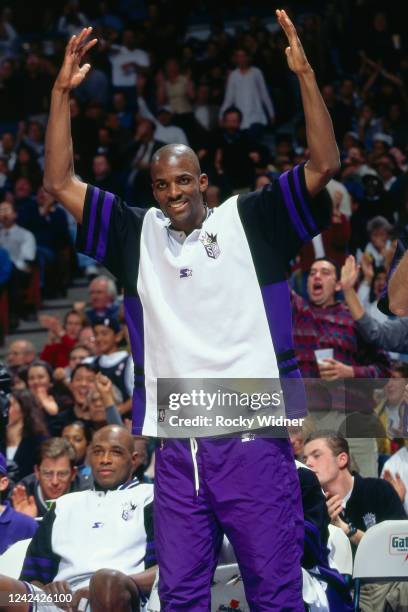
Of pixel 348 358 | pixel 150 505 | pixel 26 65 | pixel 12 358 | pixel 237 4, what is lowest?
pixel 150 505

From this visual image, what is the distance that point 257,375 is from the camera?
13.3ft

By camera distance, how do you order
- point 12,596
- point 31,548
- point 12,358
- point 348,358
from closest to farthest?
point 12,596 → point 31,548 → point 348,358 → point 12,358

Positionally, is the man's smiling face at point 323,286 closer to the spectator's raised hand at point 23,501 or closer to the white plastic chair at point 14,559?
the spectator's raised hand at point 23,501

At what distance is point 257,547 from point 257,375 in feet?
1.72

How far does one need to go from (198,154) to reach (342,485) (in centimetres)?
848

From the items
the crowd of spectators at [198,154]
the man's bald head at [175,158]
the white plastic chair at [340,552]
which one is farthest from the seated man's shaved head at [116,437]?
the man's bald head at [175,158]

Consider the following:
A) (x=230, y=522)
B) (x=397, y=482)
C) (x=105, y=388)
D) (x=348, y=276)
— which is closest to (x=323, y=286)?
(x=348, y=276)

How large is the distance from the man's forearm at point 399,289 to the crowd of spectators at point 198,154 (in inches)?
70.9

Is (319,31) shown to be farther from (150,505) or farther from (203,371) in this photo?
(203,371)

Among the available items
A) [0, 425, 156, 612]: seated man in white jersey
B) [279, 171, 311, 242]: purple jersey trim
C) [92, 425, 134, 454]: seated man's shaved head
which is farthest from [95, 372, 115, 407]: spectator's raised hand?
[279, 171, 311, 242]: purple jersey trim

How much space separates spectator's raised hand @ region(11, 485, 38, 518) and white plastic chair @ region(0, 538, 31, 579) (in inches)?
51.6

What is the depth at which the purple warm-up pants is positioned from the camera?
13.0 feet

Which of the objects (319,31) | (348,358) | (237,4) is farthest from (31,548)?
(237,4)

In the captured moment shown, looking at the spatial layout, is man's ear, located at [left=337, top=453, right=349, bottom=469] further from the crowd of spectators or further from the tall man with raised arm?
the tall man with raised arm
